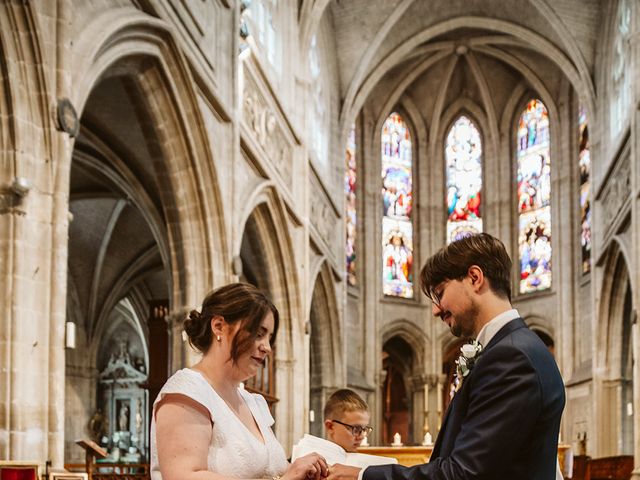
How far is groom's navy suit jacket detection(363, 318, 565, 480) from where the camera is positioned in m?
2.41

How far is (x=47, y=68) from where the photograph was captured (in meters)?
8.14

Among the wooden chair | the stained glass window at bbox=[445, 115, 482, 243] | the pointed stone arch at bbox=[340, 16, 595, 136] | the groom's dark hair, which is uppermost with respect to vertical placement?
the pointed stone arch at bbox=[340, 16, 595, 136]

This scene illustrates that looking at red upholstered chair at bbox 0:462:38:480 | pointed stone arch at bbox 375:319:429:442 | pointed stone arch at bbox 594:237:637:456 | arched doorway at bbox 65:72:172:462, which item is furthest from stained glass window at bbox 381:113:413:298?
red upholstered chair at bbox 0:462:38:480

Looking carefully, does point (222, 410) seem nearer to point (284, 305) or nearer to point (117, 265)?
point (284, 305)

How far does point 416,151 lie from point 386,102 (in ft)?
6.41

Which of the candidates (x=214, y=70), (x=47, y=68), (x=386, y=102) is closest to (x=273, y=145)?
(x=214, y=70)

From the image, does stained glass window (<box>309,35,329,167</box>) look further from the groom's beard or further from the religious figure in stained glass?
the groom's beard

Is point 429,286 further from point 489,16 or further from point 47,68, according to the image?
point 489,16

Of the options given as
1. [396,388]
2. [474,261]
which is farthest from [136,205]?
[396,388]

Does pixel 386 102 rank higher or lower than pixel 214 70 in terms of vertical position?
higher

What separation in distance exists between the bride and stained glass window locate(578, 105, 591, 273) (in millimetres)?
22572

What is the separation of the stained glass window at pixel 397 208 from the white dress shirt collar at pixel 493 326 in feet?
82.6

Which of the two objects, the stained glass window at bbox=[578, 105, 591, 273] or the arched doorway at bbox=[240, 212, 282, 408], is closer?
the arched doorway at bbox=[240, 212, 282, 408]

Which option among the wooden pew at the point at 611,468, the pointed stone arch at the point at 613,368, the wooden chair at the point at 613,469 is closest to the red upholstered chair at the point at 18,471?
the wooden pew at the point at 611,468
